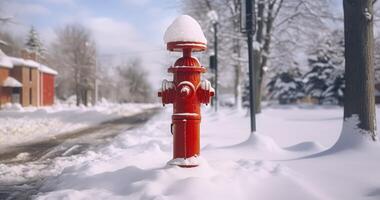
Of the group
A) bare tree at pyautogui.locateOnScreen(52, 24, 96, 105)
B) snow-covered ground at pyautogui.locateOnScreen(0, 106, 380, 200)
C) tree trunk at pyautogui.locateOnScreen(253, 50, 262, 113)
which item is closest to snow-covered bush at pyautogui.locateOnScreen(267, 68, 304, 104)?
bare tree at pyautogui.locateOnScreen(52, 24, 96, 105)

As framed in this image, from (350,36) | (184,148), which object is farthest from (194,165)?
(350,36)

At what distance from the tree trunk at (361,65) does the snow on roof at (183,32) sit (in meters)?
2.70

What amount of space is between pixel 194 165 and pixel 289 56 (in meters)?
25.8

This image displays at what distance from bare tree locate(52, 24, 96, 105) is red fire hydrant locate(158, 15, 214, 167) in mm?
58732

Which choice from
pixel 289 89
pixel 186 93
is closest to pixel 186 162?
pixel 186 93

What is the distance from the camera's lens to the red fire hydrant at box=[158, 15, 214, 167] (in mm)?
6184

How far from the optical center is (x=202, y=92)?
6.27 m

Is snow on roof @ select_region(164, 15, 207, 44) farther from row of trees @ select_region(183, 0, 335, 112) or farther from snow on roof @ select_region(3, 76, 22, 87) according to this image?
snow on roof @ select_region(3, 76, 22, 87)

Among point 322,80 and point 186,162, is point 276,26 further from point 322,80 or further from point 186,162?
point 322,80

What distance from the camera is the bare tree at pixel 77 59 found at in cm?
6412

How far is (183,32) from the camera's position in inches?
249

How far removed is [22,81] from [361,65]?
53471 mm

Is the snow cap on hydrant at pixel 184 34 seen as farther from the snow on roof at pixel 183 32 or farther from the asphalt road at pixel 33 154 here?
the asphalt road at pixel 33 154

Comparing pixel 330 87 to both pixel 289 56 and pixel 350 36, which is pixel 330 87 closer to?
pixel 289 56
